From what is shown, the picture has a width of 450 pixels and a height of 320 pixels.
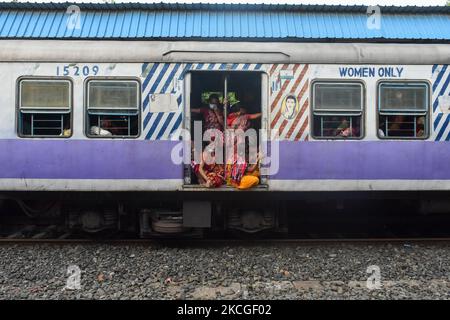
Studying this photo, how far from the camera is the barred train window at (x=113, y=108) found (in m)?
6.00

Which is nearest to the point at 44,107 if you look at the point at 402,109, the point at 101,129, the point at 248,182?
the point at 101,129

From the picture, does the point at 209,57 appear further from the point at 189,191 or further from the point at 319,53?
the point at 189,191

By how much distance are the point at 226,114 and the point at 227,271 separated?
2.36 m

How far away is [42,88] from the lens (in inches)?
235

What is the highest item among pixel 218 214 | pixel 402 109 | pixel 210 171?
pixel 402 109

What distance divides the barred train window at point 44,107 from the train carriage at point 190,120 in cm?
1

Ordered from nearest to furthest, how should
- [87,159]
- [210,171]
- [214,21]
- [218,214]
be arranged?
[87,159] < [210,171] < [218,214] < [214,21]

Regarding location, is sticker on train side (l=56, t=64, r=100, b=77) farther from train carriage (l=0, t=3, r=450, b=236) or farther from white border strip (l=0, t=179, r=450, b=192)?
white border strip (l=0, t=179, r=450, b=192)

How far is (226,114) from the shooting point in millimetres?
6242

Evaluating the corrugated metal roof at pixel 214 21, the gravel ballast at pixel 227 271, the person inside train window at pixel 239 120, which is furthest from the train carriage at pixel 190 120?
the corrugated metal roof at pixel 214 21

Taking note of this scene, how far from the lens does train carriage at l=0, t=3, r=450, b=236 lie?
596 centimetres

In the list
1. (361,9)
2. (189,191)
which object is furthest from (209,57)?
(361,9)

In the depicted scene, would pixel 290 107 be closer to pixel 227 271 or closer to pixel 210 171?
pixel 210 171
